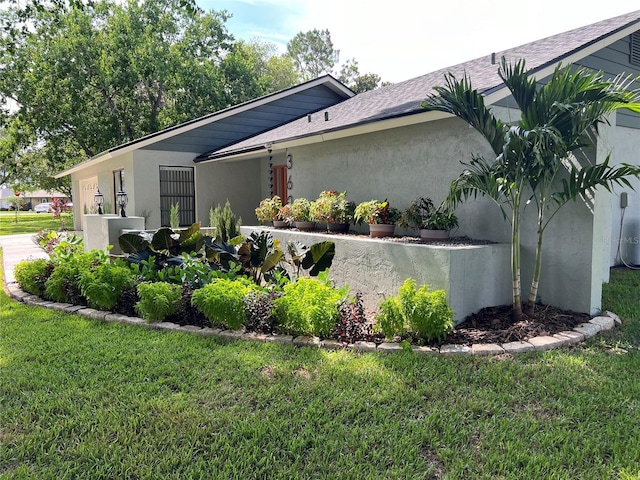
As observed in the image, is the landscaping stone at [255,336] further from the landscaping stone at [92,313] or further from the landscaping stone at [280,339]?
the landscaping stone at [92,313]

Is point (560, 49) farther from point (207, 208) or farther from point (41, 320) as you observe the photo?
point (207, 208)

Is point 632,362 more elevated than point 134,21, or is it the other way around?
point 134,21

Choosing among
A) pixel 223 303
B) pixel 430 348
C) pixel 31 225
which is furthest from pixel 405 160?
pixel 31 225

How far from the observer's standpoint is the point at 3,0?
8844mm

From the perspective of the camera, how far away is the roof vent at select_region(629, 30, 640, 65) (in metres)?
7.66

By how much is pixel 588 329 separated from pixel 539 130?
7.57 ft

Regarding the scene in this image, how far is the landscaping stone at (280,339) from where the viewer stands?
4.87 m

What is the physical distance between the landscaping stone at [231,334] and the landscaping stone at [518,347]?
2.82m

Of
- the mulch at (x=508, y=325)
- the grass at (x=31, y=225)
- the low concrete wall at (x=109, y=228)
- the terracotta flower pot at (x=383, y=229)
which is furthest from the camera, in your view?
the grass at (x=31, y=225)

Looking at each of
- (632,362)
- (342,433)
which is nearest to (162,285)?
(342,433)

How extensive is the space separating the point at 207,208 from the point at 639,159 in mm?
11157

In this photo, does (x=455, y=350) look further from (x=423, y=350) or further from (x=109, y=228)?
(x=109, y=228)

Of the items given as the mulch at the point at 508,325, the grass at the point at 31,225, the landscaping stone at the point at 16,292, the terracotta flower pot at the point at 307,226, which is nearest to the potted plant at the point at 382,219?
the terracotta flower pot at the point at 307,226

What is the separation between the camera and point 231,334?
16.7ft
